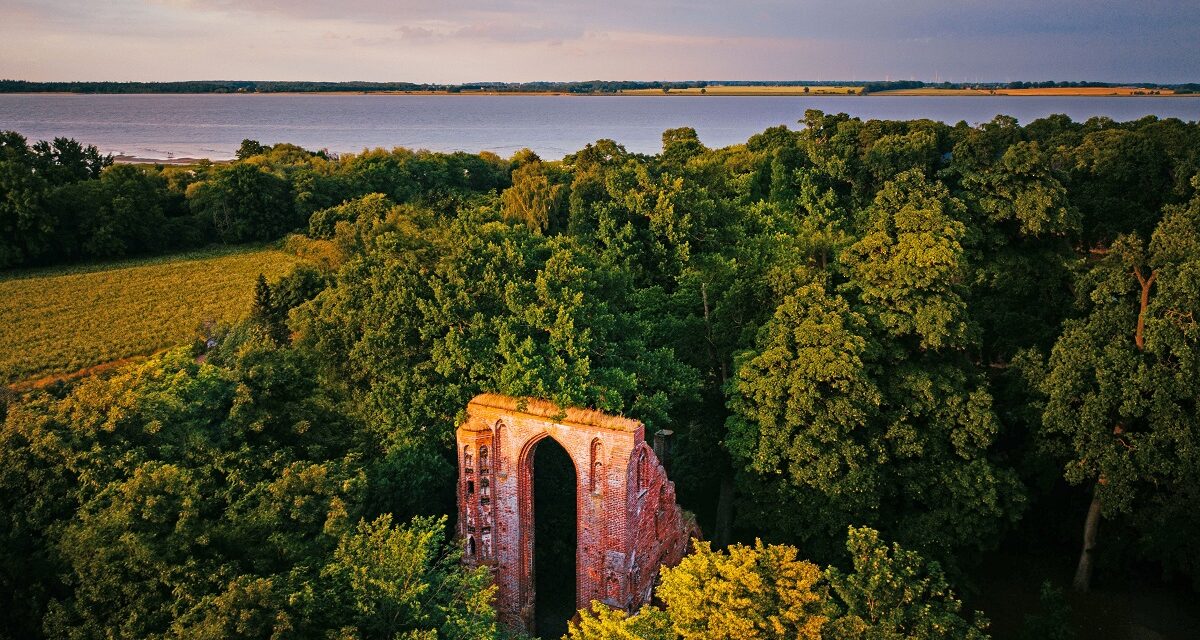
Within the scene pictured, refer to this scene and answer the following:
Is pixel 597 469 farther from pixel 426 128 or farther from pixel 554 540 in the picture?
pixel 426 128

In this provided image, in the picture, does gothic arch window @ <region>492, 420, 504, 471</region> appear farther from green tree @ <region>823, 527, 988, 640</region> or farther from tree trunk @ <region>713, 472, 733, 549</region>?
tree trunk @ <region>713, 472, 733, 549</region>

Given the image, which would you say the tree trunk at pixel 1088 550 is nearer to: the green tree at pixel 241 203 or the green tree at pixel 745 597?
the green tree at pixel 745 597

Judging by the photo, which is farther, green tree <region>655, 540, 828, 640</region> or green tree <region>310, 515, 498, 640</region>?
green tree <region>310, 515, 498, 640</region>

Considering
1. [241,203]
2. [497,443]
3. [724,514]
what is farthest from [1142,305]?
[241,203]

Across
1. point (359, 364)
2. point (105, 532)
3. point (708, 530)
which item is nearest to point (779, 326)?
point (708, 530)

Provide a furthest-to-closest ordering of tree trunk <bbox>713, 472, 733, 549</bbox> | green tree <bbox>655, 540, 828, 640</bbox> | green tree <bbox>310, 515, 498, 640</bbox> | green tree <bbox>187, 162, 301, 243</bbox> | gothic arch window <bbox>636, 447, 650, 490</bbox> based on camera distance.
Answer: green tree <bbox>187, 162, 301, 243</bbox> < tree trunk <bbox>713, 472, 733, 549</bbox> < gothic arch window <bbox>636, 447, 650, 490</bbox> < green tree <bbox>310, 515, 498, 640</bbox> < green tree <bbox>655, 540, 828, 640</bbox>

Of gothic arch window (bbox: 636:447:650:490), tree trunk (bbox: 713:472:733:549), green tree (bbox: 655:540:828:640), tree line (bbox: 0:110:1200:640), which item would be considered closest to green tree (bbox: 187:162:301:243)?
tree line (bbox: 0:110:1200:640)
